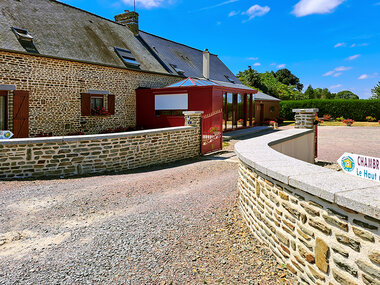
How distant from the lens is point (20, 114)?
1135 cm

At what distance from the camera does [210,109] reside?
14.9 meters

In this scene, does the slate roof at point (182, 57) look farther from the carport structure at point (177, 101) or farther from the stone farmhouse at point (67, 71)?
the carport structure at point (177, 101)

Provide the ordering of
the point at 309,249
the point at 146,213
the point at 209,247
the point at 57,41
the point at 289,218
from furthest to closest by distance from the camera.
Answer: the point at 57,41 → the point at 146,213 → the point at 209,247 → the point at 289,218 → the point at 309,249

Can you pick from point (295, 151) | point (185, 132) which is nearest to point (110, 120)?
point (185, 132)

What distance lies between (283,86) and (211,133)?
40955 mm

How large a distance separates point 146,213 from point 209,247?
1.45m

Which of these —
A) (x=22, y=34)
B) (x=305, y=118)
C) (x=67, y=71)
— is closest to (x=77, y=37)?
(x=67, y=71)

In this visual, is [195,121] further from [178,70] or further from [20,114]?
[178,70]

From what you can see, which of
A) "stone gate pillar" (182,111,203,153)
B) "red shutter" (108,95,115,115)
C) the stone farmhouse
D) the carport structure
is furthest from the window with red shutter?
"stone gate pillar" (182,111,203,153)

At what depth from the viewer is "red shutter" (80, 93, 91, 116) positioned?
13.5 meters

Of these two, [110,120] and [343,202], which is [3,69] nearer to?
[110,120]

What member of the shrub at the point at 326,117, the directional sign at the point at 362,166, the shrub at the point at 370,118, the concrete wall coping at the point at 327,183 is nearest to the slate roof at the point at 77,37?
the concrete wall coping at the point at 327,183

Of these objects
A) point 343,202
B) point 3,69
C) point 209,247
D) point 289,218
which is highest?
point 3,69

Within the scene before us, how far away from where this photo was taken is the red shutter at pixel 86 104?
13.5 meters
